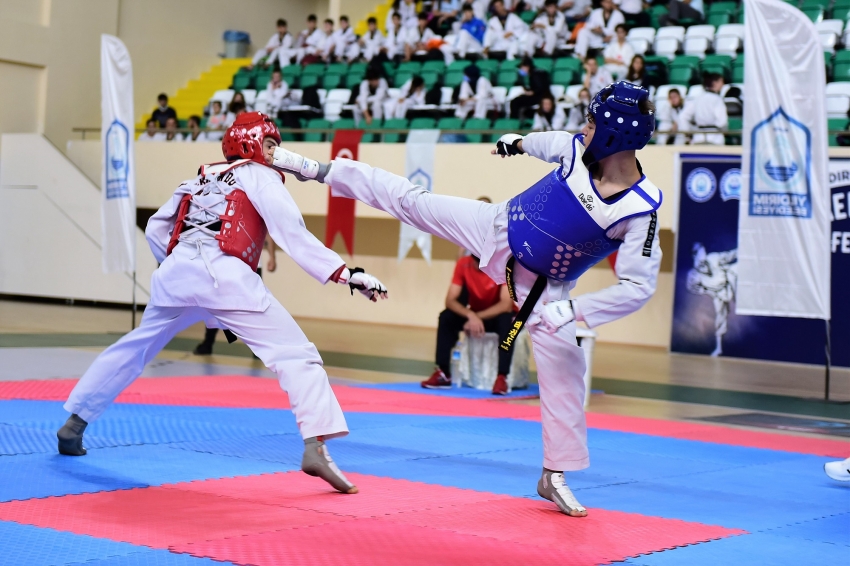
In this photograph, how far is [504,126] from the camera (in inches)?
539

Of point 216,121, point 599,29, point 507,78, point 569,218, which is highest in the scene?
point 599,29

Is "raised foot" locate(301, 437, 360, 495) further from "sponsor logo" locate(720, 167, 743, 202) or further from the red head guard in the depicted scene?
"sponsor logo" locate(720, 167, 743, 202)

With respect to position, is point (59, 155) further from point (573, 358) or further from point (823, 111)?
point (573, 358)

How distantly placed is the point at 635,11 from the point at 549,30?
1364 mm

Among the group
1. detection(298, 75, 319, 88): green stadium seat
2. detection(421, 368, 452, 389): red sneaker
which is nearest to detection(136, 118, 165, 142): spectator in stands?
detection(298, 75, 319, 88): green stadium seat

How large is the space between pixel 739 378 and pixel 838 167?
9.75 ft

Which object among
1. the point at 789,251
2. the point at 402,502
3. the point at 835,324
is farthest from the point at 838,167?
the point at 402,502

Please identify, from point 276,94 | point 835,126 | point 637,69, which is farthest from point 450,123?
point 835,126

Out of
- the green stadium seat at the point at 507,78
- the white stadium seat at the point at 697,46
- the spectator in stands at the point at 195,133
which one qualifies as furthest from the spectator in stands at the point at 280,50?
the white stadium seat at the point at 697,46

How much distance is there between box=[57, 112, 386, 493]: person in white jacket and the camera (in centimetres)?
400

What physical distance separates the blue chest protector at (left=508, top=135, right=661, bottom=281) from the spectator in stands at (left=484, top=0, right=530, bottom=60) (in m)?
11.8

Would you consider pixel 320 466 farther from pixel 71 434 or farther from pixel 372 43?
pixel 372 43

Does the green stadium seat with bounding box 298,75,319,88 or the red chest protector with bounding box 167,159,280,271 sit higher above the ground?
the green stadium seat with bounding box 298,75,319,88

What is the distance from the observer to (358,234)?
1655 cm
